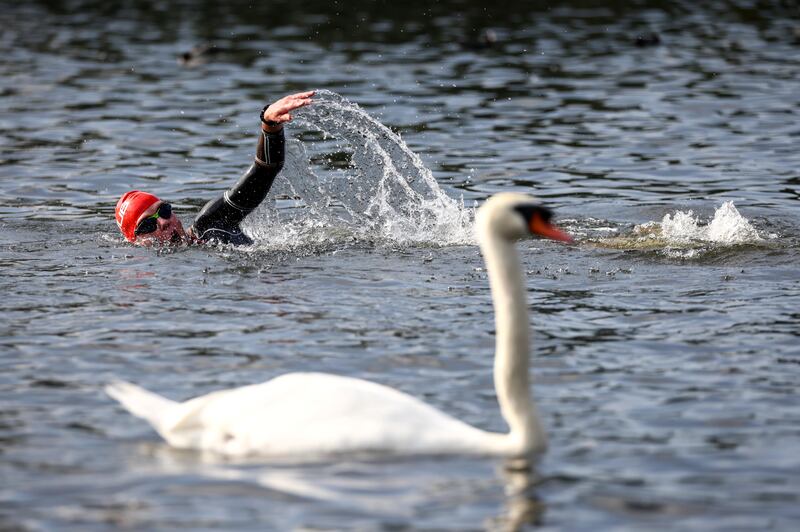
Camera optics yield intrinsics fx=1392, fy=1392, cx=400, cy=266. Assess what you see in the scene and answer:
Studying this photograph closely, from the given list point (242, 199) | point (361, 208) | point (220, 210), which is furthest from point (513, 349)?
point (361, 208)

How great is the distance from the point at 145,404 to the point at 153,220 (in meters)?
5.32

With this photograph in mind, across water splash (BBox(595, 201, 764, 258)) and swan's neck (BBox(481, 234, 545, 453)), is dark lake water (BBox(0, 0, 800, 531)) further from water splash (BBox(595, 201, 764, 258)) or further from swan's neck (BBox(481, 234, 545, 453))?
swan's neck (BBox(481, 234, 545, 453))

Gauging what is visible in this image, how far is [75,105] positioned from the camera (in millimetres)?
23047

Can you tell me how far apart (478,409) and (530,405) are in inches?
43.1

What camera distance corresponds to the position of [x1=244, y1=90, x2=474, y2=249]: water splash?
13289 mm

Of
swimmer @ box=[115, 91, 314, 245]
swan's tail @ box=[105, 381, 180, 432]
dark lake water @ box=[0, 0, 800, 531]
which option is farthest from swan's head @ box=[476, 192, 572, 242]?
swimmer @ box=[115, 91, 314, 245]

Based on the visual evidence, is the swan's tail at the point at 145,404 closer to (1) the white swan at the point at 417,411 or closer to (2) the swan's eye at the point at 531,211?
(1) the white swan at the point at 417,411

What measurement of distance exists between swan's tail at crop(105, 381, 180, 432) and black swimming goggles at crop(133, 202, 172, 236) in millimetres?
5015

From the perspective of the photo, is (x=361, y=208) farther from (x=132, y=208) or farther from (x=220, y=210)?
(x=132, y=208)

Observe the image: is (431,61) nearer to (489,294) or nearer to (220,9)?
(220,9)

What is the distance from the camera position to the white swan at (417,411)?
7.07 metres

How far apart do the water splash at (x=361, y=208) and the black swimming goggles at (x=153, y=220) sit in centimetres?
92

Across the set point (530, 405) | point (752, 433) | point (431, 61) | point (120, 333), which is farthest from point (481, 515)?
point (431, 61)

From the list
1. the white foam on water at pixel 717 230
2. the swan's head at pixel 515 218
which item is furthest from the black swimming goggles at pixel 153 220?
the swan's head at pixel 515 218
